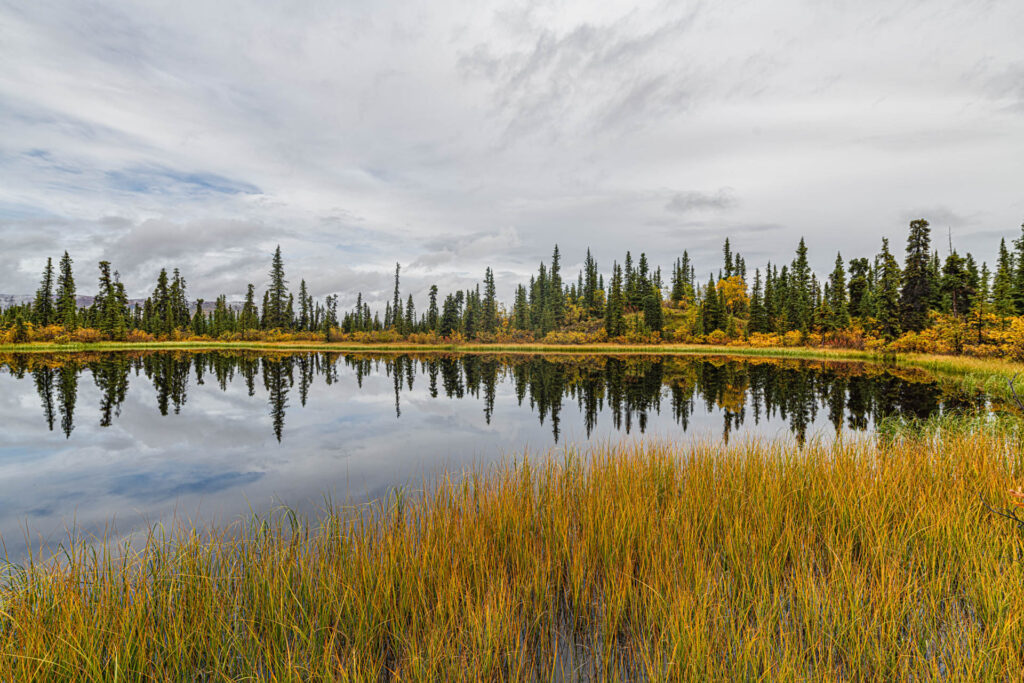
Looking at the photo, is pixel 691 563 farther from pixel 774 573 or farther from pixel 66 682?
pixel 66 682

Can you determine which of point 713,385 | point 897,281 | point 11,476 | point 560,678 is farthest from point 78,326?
point 897,281

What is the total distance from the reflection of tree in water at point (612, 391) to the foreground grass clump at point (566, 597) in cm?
771

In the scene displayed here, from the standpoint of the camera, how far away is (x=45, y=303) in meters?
60.7

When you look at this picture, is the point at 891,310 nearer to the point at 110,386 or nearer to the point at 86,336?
Answer: the point at 110,386

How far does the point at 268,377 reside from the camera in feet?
95.5

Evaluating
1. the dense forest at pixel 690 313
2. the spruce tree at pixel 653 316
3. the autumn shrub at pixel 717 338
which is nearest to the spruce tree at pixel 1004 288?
the dense forest at pixel 690 313

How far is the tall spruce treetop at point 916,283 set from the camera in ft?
125

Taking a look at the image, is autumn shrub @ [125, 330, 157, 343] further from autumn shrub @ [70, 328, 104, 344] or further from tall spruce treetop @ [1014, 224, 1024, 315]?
tall spruce treetop @ [1014, 224, 1024, 315]

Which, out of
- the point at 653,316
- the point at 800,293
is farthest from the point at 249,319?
the point at 800,293

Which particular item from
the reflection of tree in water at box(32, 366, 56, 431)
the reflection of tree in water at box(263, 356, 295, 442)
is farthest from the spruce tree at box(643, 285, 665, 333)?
the reflection of tree in water at box(32, 366, 56, 431)

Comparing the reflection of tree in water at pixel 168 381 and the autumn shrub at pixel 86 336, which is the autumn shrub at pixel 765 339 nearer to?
the reflection of tree in water at pixel 168 381

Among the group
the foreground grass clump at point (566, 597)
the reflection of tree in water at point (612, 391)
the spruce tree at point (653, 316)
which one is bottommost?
the reflection of tree in water at point (612, 391)

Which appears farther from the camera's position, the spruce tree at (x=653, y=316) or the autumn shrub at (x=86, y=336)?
the spruce tree at (x=653, y=316)

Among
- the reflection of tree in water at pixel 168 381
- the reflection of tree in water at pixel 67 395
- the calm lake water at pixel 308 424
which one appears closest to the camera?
the calm lake water at pixel 308 424
